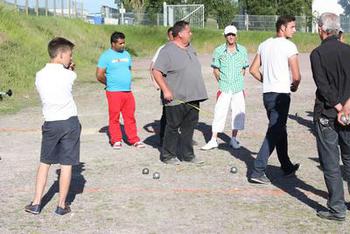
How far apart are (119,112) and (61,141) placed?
3390 mm

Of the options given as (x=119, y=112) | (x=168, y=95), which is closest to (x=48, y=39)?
(x=119, y=112)

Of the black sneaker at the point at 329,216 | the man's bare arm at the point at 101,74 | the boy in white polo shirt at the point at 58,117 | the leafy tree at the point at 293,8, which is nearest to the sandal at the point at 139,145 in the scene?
Result: the man's bare arm at the point at 101,74

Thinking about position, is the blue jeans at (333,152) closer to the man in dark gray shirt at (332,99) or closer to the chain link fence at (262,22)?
the man in dark gray shirt at (332,99)

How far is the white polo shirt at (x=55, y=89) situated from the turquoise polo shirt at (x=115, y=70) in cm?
326

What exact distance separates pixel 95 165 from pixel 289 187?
264 centimetres

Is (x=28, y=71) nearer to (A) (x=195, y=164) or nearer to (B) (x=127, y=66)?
(B) (x=127, y=66)

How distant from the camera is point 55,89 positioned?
5715mm

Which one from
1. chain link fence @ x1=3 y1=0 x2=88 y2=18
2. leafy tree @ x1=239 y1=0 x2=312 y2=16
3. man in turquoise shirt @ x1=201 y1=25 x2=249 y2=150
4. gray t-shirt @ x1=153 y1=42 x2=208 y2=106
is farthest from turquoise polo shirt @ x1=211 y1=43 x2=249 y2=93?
leafy tree @ x1=239 y1=0 x2=312 y2=16

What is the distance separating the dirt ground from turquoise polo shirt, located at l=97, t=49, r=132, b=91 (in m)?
0.96

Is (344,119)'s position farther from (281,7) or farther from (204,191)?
(281,7)

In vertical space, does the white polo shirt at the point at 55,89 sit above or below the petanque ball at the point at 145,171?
above

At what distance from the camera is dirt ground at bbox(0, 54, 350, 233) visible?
5.62 meters

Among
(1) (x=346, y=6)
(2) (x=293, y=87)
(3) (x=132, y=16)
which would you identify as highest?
(1) (x=346, y=6)

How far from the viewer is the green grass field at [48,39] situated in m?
17.5
